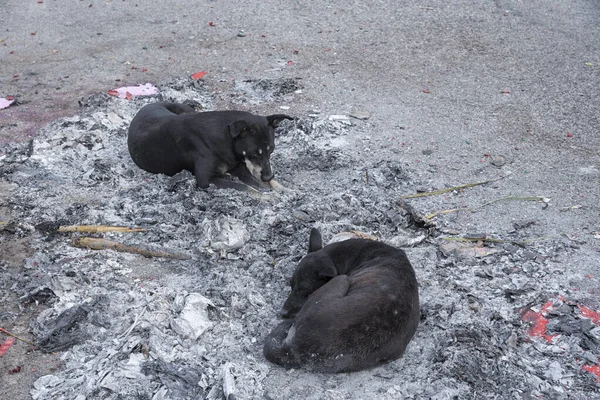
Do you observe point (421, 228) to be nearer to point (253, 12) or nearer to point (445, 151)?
point (445, 151)

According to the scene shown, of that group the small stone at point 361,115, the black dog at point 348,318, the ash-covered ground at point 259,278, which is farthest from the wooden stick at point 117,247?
the small stone at point 361,115

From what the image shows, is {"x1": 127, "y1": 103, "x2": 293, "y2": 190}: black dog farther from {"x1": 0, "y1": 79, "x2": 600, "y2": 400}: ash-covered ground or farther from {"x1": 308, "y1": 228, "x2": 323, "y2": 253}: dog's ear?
{"x1": 308, "y1": 228, "x2": 323, "y2": 253}: dog's ear

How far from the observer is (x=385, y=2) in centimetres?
1385

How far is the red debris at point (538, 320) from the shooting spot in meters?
5.26

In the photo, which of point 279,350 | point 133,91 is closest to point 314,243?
point 279,350

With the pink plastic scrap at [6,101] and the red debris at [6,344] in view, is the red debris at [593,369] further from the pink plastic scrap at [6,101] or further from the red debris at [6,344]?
the pink plastic scrap at [6,101]

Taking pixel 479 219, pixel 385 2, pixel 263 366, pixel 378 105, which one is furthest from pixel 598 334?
pixel 385 2

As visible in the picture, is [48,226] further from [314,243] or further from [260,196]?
[314,243]

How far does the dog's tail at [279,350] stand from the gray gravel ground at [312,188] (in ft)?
0.47

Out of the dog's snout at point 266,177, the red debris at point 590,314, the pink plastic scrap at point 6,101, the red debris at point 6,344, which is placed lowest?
the pink plastic scrap at point 6,101

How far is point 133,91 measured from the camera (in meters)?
10.3

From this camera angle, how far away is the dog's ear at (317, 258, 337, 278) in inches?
216

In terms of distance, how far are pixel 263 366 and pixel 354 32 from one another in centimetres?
904

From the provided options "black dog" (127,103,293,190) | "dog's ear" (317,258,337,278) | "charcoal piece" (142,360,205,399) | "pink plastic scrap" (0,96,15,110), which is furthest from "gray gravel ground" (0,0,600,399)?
"dog's ear" (317,258,337,278)
